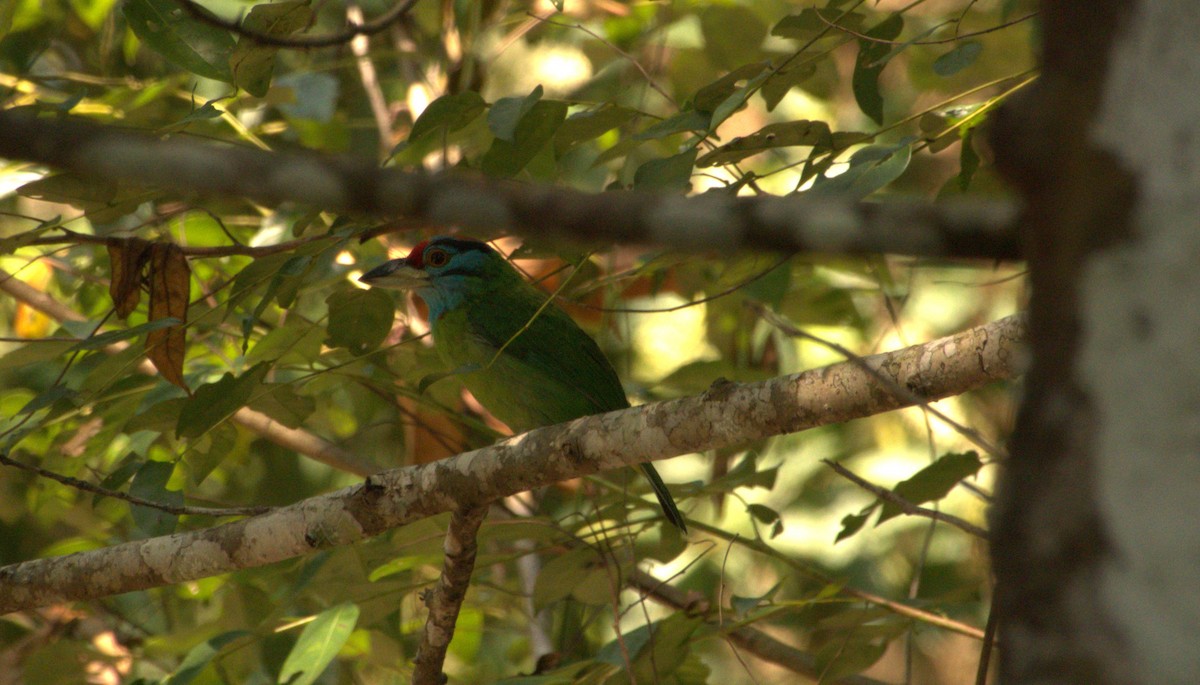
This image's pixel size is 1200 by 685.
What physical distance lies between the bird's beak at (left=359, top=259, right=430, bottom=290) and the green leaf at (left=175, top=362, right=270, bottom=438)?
3.84ft

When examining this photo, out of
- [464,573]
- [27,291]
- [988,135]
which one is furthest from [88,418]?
[988,135]

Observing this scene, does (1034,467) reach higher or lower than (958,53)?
higher

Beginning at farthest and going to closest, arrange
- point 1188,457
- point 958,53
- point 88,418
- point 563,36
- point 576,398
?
point 563,36 → point 576,398 → point 88,418 → point 958,53 → point 1188,457

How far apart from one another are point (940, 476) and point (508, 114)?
1.50 meters

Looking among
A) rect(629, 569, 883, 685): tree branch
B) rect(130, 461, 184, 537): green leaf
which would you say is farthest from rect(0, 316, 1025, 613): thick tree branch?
rect(629, 569, 883, 685): tree branch

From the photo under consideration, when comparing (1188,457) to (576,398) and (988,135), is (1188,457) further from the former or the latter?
(576,398)

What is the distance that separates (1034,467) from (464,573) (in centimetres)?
203

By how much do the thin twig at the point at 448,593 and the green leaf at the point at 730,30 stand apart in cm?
226

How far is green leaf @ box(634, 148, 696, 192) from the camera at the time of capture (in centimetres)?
255

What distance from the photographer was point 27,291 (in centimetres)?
437

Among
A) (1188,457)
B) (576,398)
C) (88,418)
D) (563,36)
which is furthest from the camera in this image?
(563,36)

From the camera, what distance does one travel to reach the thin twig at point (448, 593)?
285 cm

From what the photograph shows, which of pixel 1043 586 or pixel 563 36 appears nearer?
pixel 1043 586

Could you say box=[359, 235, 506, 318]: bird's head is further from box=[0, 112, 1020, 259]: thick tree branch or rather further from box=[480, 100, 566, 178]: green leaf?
box=[0, 112, 1020, 259]: thick tree branch
